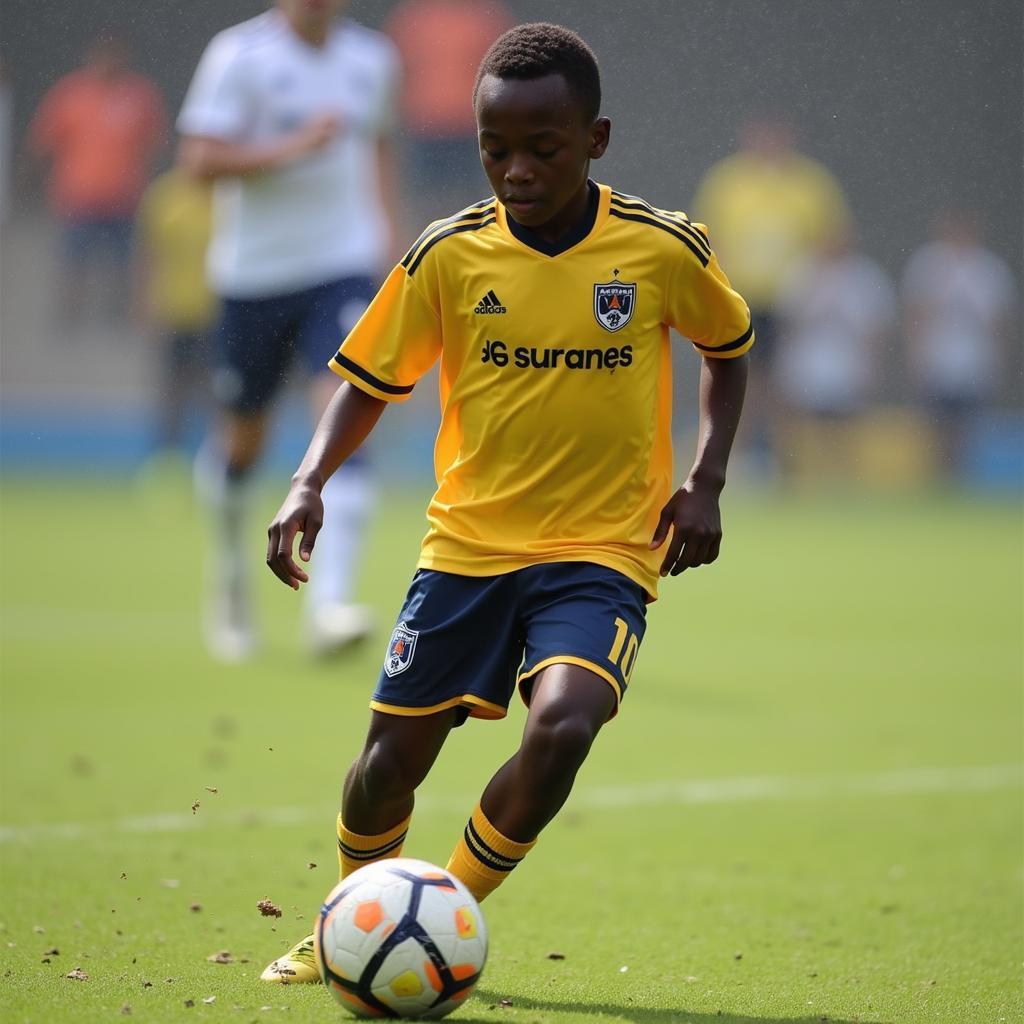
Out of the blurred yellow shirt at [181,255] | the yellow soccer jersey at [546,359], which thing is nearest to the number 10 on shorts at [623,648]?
the yellow soccer jersey at [546,359]

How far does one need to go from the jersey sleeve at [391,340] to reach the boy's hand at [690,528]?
611 mm

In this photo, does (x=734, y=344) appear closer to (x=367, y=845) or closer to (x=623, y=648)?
(x=623, y=648)

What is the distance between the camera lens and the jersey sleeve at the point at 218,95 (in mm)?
7395

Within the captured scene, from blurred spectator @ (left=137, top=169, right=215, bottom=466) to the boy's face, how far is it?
1226 centimetres

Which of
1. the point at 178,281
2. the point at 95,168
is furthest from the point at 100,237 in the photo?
the point at 95,168

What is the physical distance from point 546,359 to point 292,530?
2.10 feet

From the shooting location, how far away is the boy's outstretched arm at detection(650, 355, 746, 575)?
152 inches

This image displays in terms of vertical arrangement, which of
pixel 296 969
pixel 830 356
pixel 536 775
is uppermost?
pixel 536 775

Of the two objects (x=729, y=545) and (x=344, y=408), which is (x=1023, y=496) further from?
(x=344, y=408)

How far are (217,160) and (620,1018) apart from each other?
4745mm

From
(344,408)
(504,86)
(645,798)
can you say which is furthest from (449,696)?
(645,798)

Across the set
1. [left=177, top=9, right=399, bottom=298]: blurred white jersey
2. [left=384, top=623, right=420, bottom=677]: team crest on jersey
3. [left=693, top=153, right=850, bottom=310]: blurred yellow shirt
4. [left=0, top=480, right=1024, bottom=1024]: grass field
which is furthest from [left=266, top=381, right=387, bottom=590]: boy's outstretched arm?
[left=693, top=153, right=850, bottom=310]: blurred yellow shirt

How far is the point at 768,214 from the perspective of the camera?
16578 mm

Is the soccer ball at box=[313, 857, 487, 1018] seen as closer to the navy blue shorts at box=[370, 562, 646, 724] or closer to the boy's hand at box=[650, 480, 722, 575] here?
the navy blue shorts at box=[370, 562, 646, 724]
